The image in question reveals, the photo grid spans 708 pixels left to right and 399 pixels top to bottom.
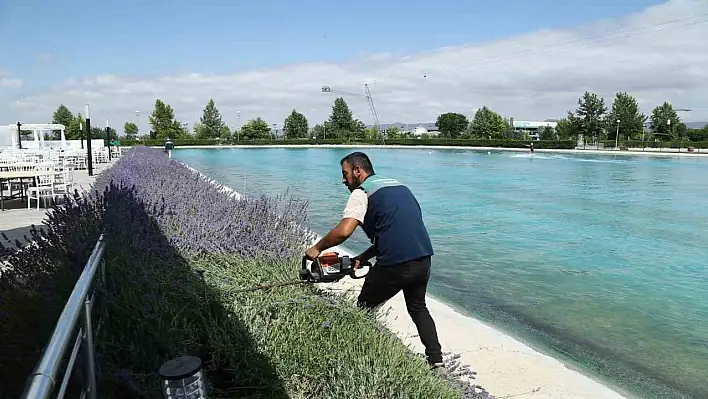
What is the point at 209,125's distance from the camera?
8138cm

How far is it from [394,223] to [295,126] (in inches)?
3383

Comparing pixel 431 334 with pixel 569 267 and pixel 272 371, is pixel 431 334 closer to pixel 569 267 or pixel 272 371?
pixel 272 371

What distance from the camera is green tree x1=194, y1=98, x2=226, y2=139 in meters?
81.4

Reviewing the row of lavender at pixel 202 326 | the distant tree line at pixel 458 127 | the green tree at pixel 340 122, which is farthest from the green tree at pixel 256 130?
the row of lavender at pixel 202 326

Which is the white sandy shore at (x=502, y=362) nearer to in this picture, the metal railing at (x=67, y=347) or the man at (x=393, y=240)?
the man at (x=393, y=240)

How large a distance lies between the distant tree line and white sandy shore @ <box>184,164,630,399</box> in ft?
197

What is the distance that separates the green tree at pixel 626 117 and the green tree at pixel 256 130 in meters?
50.7

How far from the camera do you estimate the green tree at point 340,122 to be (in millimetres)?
89062

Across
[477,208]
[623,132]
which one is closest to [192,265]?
[477,208]

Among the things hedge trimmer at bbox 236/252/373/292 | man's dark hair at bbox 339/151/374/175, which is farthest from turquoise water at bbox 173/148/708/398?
man's dark hair at bbox 339/151/374/175

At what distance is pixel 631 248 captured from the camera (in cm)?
1091

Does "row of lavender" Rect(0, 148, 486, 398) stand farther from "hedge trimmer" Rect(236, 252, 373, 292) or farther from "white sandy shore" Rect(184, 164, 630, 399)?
"white sandy shore" Rect(184, 164, 630, 399)

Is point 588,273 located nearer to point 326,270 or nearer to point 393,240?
point 393,240

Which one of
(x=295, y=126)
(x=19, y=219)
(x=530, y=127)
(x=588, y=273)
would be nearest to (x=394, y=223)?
(x=588, y=273)
